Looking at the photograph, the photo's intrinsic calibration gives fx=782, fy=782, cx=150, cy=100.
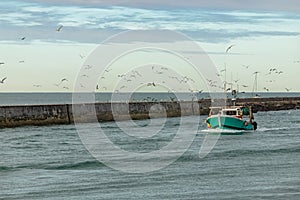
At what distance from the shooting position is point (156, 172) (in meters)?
35.5

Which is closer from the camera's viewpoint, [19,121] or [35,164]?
[35,164]

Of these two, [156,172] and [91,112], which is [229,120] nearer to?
Answer: [91,112]

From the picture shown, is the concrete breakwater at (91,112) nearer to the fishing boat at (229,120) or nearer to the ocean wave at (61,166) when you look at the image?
the fishing boat at (229,120)

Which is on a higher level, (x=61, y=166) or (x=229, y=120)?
(x=61, y=166)

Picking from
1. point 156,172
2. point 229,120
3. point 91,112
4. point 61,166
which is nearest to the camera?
point 156,172

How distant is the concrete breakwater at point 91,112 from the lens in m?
75.3

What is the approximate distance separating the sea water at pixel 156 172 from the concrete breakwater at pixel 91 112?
17037 mm

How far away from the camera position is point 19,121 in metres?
74.4

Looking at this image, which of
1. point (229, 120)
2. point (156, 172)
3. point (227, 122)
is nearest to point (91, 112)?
point (227, 122)

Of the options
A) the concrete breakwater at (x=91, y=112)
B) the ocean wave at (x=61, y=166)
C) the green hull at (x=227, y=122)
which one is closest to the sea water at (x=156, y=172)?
the ocean wave at (x=61, y=166)

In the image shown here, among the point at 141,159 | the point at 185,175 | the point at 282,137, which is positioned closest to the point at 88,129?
the point at 282,137

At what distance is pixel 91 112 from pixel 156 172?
50.3 m

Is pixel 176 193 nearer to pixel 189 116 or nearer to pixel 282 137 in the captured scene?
pixel 282 137

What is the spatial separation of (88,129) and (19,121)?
23.5 feet
